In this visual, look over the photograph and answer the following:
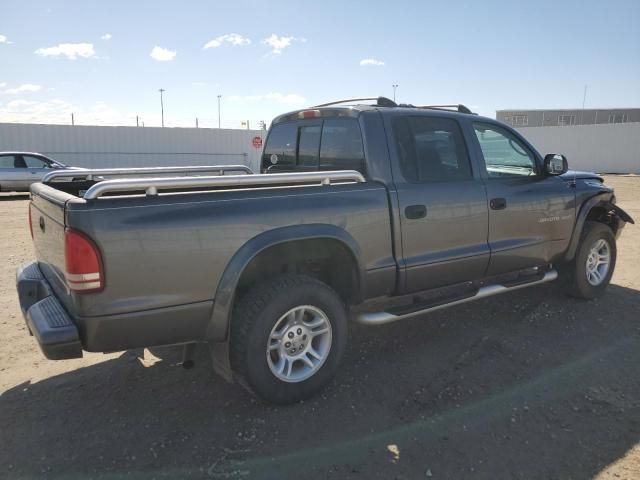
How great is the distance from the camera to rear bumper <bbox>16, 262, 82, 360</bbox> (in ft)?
8.62

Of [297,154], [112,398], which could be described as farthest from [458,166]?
[112,398]

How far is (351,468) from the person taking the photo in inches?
106

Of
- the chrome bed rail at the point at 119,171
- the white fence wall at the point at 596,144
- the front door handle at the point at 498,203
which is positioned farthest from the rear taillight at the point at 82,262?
the white fence wall at the point at 596,144

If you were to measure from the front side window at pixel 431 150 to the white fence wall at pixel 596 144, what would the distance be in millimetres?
28953

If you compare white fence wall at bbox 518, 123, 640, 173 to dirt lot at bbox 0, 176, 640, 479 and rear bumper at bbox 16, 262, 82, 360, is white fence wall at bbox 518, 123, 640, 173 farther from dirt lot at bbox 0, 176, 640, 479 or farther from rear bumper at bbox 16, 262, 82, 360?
rear bumper at bbox 16, 262, 82, 360

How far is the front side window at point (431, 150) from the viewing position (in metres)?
3.82

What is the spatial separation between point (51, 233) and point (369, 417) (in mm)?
2257

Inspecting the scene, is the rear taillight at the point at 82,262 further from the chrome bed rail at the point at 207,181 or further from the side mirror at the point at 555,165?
the side mirror at the point at 555,165

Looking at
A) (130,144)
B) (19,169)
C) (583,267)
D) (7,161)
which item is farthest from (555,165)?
(130,144)

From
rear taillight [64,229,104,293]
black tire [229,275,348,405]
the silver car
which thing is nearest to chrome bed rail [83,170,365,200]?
rear taillight [64,229,104,293]

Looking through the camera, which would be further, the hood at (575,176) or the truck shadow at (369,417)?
the hood at (575,176)

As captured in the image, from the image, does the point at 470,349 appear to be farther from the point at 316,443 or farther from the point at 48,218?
the point at 48,218

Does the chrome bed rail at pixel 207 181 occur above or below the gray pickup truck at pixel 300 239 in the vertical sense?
above

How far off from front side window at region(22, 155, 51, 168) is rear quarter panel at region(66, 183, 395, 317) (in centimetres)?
1542
